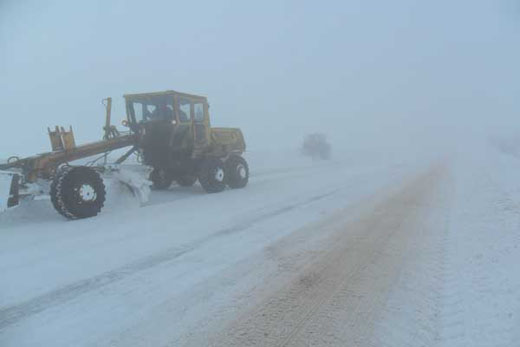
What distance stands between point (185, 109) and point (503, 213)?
26.4ft

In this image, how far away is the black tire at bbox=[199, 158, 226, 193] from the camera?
11.3m

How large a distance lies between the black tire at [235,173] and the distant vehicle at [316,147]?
22069 millimetres

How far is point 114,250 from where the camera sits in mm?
5309

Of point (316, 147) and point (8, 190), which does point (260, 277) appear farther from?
point (316, 147)

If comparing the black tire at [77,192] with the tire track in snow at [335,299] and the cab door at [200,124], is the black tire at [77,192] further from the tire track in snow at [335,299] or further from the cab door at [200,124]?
the tire track in snow at [335,299]

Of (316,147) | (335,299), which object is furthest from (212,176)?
(316,147)

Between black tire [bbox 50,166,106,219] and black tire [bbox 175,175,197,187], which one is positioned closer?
black tire [bbox 50,166,106,219]

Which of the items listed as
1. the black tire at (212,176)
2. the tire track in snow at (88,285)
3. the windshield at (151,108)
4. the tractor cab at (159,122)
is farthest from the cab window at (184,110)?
the tire track in snow at (88,285)

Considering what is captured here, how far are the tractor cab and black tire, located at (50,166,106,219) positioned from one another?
9.39 ft

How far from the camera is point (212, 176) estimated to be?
11.4 metres

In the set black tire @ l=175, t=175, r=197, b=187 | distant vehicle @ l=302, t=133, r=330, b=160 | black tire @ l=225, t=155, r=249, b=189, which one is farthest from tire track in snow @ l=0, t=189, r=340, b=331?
distant vehicle @ l=302, t=133, r=330, b=160

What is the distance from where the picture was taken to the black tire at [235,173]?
12.3 m

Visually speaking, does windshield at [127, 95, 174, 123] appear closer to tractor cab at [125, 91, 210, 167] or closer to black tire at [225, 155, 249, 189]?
tractor cab at [125, 91, 210, 167]

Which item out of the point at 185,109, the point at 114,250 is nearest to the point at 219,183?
the point at 185,109
